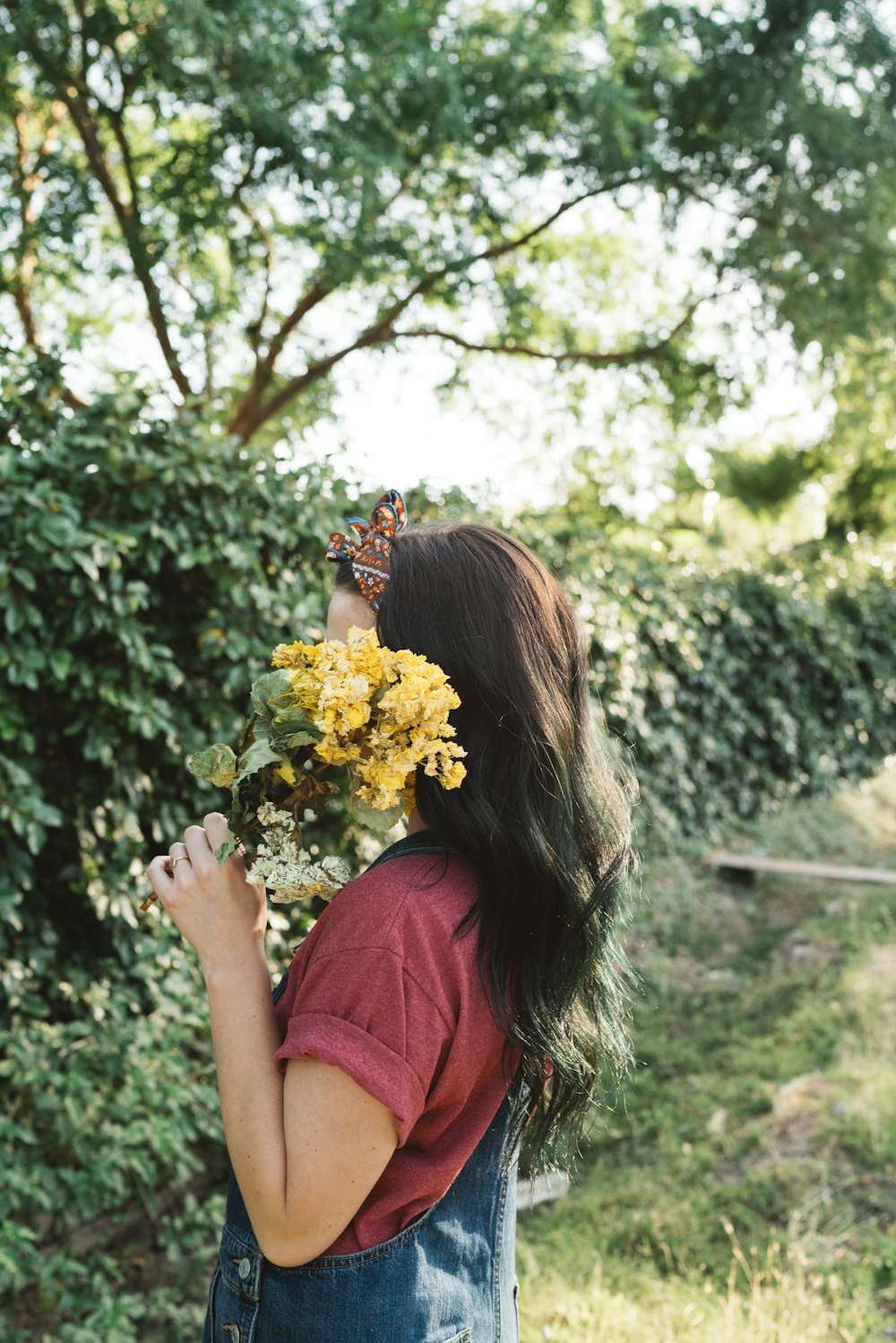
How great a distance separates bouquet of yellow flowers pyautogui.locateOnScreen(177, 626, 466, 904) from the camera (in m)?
1.30

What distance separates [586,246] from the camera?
39.6 ft

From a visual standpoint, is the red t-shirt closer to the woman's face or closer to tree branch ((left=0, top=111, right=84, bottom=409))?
the woman's face

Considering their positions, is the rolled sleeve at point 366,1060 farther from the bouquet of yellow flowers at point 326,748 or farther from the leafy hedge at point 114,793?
the leafy hedge at point 114,793

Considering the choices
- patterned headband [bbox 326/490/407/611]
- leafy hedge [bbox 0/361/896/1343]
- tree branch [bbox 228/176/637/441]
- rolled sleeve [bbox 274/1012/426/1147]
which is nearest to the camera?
rolled sleeve [bbox 274/1012/426/1147]

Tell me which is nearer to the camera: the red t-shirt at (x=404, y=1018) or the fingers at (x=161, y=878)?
the red t-shirt at (x=404, y=1018)

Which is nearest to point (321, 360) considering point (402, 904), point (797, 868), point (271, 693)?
point (797, 868)

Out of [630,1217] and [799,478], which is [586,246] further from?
[630,1217]

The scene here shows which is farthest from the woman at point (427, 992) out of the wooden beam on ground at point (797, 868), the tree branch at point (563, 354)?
the tree branch at point (563, 354)

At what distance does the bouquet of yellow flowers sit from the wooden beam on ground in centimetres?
600

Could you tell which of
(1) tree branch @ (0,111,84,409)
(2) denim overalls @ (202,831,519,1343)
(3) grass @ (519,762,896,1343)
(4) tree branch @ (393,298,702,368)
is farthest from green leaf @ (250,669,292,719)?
(4) tree branch @ (393,298,702,368)

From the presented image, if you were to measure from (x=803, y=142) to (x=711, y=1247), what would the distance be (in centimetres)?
858

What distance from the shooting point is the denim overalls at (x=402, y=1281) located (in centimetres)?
127

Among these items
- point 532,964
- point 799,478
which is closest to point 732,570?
point 532,964

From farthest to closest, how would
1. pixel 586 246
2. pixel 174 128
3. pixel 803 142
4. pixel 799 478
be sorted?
pixel 799 478
pixel 586 246
pixel 174 128
pixel 803 142
